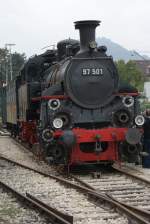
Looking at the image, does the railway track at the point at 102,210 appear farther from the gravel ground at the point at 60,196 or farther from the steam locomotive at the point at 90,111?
the steam locomotive at the point at 90,111

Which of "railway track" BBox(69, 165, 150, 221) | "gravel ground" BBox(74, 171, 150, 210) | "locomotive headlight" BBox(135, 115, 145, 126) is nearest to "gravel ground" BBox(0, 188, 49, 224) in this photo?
"railway track" BBox(69, 165, 150, 221)

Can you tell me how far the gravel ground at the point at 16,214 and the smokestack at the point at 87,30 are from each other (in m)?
4.79

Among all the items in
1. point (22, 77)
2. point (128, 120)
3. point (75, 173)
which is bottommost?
point (75, 173)

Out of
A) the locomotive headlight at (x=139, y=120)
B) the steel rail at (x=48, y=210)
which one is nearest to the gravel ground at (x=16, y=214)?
the steel rail at (x=48, y=210)

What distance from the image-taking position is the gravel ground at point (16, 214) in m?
7.86

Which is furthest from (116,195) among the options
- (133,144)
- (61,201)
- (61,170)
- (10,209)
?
(61,170)

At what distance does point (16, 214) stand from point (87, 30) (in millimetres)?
5870

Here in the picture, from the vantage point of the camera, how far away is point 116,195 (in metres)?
9.66

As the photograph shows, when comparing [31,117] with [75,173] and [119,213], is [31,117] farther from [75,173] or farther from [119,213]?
[119,213]

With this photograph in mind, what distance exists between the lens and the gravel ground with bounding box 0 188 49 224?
25.8ft

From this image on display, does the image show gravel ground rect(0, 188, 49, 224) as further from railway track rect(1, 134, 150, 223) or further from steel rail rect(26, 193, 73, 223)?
railway track rect(1, 134, 150, 223)

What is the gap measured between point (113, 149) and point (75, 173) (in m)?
1.11

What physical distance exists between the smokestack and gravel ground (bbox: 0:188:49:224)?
4787mm

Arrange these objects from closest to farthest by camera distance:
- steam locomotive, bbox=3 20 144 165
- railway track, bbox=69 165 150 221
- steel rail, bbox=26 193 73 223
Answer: steel rail, bbox=26 193 73 223, railway track, bbox=69 165 150 221, steam locomotive, bbox=3 20 144 165
